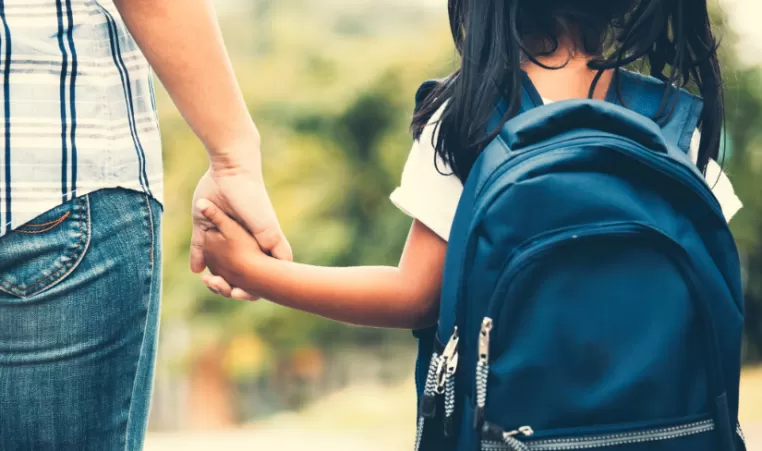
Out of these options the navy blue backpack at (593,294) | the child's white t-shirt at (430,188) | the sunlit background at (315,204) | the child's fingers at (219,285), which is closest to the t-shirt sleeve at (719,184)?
the child's white t-shirt at (430,188)

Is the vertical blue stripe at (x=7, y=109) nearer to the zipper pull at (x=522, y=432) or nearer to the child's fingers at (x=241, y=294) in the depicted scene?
the child's fingers at (x=241, y=294)

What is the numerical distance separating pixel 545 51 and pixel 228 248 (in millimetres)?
534

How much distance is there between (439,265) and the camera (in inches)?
46.6

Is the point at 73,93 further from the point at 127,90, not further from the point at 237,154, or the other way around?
the point at 237,154

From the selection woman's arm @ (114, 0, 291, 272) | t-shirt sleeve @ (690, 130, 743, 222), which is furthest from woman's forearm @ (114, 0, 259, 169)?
t-shirt sleeve @ (690, 130, 743, 222)

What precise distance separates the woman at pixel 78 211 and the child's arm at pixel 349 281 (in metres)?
0.26

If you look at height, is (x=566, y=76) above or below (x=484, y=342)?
above

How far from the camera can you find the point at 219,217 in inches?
49.8

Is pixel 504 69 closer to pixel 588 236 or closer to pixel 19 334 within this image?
pixel 588 236

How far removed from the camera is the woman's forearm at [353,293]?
3.94ft

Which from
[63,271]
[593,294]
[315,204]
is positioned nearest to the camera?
[63,271]

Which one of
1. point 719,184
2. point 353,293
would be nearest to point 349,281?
point 353,293

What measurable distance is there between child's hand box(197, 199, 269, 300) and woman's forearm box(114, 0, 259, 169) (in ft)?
0.51

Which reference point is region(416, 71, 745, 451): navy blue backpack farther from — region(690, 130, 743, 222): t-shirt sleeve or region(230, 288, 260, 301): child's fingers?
region(230, 288, 260, 301): child's fingers
